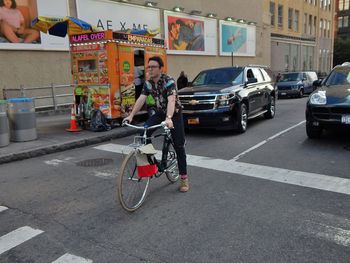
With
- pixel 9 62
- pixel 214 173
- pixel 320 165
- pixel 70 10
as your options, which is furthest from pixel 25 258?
pixel 70 10

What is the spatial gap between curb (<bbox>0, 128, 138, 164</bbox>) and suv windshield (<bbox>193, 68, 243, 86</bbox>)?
2785 mm

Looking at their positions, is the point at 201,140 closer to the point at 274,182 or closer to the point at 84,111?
the point at 274,182

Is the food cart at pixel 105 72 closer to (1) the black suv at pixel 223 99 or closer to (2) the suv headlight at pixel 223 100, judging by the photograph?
(1) the black suv at pixel 223 99

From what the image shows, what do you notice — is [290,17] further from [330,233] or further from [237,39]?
[330,233]

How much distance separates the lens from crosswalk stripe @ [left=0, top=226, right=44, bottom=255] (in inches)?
135

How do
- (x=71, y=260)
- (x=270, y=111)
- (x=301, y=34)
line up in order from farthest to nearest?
(x=301, y=34) < (x=270, y=111) < (x=71, y=260)

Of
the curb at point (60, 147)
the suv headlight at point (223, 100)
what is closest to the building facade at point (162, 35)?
the curb at point (60, 147)

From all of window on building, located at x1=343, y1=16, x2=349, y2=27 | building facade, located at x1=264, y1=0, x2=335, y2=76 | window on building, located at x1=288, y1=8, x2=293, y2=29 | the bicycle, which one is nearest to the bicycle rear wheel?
the bicycle

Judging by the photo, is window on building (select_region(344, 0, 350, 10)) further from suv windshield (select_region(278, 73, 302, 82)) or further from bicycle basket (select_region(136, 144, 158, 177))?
bicycle basket (select_region(136, 144, 158, 177))

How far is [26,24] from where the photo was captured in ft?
43.9

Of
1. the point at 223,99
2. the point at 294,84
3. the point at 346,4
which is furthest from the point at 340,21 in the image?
the point at 223,99

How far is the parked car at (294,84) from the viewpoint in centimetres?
2039

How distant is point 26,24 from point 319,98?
11622mm

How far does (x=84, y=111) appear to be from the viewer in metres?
10.6
